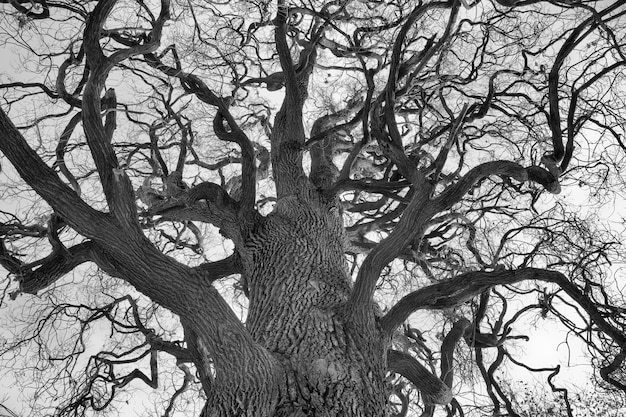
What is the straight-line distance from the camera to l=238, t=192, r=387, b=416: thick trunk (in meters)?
2.63

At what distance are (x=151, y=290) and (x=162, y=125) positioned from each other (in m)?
2.75

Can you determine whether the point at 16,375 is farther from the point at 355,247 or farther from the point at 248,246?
the point at 355,247

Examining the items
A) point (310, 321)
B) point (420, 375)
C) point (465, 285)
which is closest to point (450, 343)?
point (420, 375)

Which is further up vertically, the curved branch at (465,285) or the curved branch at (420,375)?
the curved branch at (465,285)

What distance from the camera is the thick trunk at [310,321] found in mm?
2631

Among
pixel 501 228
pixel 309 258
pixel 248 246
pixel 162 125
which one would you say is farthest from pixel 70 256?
pixel 501 228

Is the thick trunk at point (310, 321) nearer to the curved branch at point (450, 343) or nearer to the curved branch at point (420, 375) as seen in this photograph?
the curved branch at point (420, 375)

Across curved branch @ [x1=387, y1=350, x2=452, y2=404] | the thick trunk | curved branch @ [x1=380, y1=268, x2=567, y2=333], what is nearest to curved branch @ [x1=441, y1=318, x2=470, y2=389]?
curved branch @ [x1=387, y1=350, x2=452, y2=404]

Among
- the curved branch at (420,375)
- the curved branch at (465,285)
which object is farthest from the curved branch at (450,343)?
the curved branch at (465,285)

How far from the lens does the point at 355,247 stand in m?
5.42

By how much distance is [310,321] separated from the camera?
3.12 m

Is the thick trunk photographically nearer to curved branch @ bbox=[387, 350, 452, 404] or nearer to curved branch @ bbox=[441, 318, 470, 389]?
curved branch @ bbox=[387, 350, 452, 404]

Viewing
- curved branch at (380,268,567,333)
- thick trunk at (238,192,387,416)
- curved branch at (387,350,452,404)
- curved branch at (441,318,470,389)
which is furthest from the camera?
curved branch at (441,318,470,389)

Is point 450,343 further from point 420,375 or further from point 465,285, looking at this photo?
point 465,285
